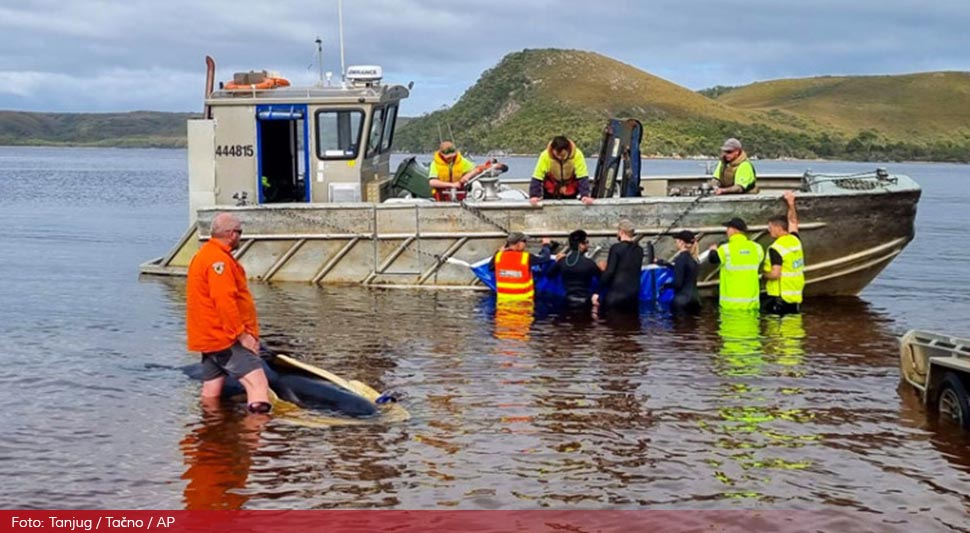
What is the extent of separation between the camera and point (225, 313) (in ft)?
32.3

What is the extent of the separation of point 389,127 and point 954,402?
39.7 ft

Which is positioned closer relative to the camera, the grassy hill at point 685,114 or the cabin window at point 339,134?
the cabin window at point 339,134

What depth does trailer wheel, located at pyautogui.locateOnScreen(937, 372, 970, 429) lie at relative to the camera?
9.87m

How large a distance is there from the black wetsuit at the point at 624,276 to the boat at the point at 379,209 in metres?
0.81

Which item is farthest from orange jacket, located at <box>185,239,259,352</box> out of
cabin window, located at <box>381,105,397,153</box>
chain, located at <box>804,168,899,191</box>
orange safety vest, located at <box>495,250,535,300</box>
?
chain, located at <box>804,168,899,191</box>

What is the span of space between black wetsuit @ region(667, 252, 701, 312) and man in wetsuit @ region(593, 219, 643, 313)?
525 mm

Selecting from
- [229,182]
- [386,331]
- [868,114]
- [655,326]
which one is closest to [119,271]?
[229,182]

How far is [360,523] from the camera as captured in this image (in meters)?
7.60

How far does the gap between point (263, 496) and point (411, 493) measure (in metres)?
1.03

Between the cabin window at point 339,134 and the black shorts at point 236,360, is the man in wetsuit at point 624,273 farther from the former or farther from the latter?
the black shorts at point 236,360

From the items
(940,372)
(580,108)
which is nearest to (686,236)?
(940,372)

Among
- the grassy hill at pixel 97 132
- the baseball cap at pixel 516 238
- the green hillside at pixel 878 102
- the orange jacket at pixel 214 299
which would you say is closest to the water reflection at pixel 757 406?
the baseball cap at pixel 516 238

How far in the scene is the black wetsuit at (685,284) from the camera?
16.2 m

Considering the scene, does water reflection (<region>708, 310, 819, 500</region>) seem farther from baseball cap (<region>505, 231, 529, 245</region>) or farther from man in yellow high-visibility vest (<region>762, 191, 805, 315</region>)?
baseball cap (<region>505, 231, 529, 245</region>)
